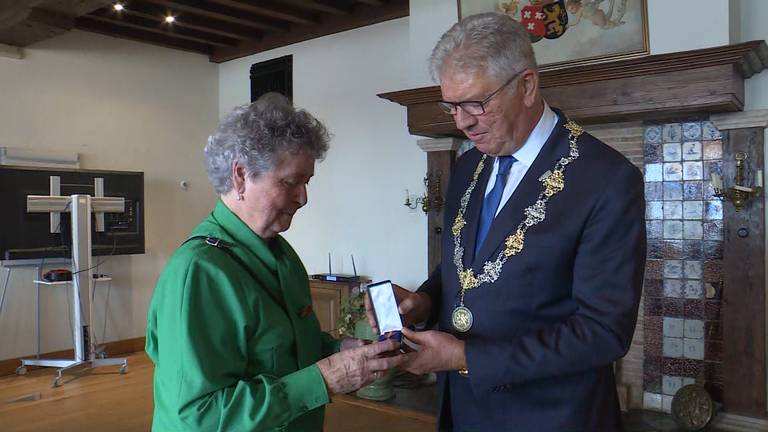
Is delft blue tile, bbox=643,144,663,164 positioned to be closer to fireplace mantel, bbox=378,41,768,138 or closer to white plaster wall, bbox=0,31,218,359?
fireplace mantel, bbox=378,41,768,138

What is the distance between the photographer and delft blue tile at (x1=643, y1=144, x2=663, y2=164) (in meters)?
4.36

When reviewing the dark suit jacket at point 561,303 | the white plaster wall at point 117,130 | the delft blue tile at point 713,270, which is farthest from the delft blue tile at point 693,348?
the white plaster wall at point 117,130

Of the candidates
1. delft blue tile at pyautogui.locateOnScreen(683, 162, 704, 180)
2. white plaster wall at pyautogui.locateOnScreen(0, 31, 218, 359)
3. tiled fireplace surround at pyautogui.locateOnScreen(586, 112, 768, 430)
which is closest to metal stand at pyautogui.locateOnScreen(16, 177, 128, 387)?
white plaster wall at pyautogui.locateOnScreen(0, 31, 218, 359)

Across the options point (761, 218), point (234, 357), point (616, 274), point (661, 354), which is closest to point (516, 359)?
point (616, 274)

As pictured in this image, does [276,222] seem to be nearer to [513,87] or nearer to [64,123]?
[513,87]

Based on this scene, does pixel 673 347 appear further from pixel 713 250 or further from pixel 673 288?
pixel 713 250

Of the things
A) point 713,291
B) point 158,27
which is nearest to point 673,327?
point 713,291

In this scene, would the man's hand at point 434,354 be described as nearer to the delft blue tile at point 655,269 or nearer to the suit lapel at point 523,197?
the suit lapel at point 523,197

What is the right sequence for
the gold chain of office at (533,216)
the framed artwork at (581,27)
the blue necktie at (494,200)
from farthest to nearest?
1. the framed artwork at (581,27)
2. the blue necktie at (494,200)
3. the gold chain of office at (533,216)

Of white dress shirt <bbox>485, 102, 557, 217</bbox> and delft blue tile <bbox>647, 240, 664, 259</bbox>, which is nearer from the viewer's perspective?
white dress shirt <bbox>485, 102, 557, 217</bbox>

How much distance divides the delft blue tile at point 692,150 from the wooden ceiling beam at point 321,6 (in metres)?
3.15

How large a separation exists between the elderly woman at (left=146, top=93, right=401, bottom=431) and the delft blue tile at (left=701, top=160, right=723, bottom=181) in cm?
334

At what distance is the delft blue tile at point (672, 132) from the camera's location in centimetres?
427

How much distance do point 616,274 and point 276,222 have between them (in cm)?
81
